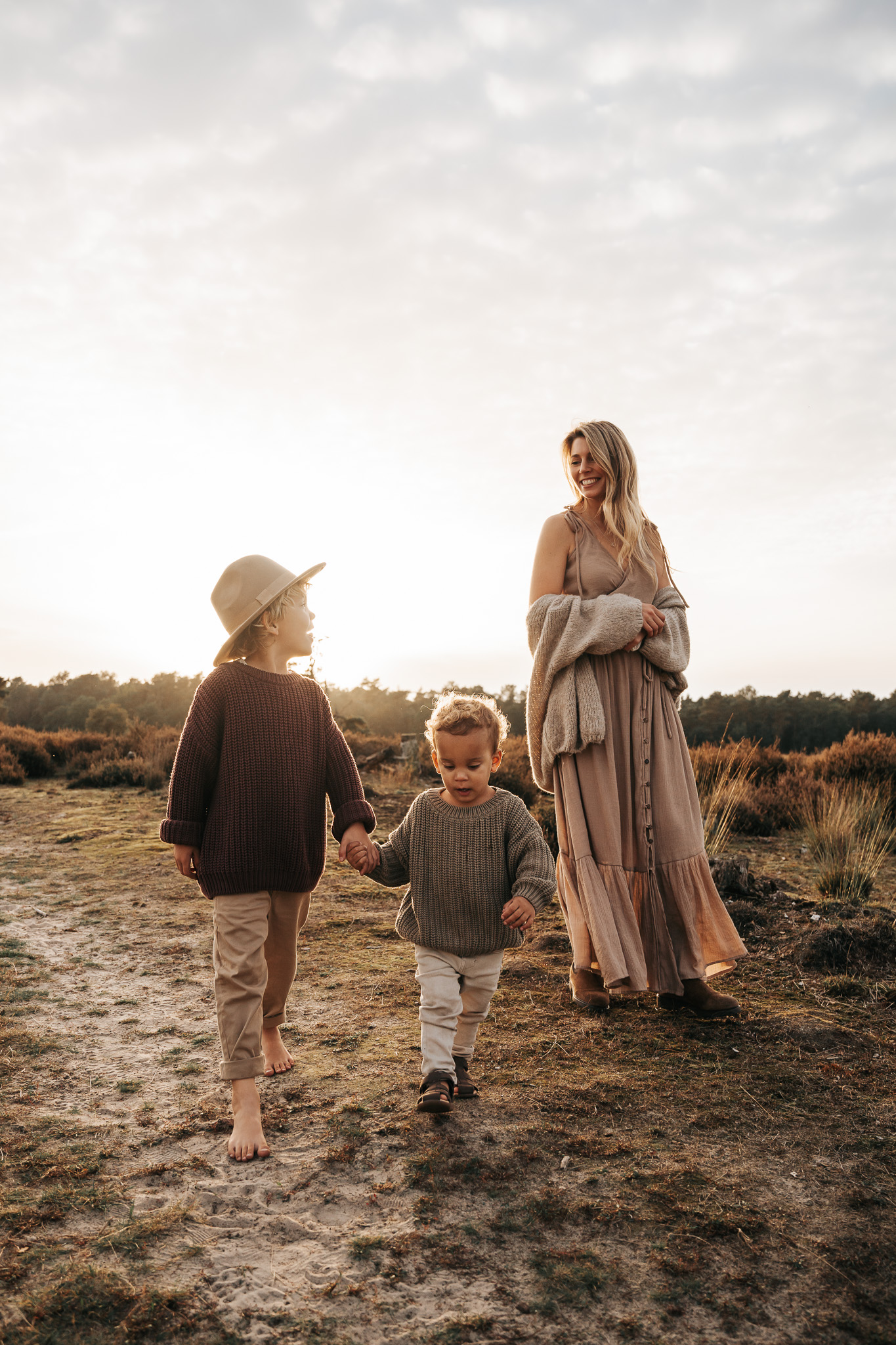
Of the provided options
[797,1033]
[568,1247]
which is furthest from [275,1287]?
[797,1033]

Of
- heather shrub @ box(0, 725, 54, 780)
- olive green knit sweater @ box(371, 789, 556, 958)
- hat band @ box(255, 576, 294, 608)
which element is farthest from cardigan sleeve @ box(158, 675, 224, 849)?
heather shrub @ box(0, 725, 54, 780)

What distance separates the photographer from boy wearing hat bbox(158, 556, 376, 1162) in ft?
8.91

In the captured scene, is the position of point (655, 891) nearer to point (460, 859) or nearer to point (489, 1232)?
point (460, 859)

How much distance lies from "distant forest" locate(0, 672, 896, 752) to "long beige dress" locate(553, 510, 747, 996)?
363 inches

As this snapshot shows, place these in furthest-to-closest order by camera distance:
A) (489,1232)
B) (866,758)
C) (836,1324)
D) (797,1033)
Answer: (866,758)
(797,1033)
(489,1232)
(836,1324)

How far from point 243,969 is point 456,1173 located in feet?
2.93

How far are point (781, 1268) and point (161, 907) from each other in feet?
16.5

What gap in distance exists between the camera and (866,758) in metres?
12.1

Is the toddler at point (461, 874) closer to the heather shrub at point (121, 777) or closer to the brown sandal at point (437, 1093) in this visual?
the brown sandal at point (437, 1093)

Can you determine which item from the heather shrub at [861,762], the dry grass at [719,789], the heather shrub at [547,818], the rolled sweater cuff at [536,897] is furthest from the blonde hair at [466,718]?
the heather shrub at [861,762]

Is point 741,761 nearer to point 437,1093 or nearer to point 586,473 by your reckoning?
point 586,473

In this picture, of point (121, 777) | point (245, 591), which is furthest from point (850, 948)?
point (121, 777)

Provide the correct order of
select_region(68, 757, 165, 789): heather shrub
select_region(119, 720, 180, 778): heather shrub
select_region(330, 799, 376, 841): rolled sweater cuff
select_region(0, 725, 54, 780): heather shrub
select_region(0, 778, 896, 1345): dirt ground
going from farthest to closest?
select_region(0, 725, 54, 780): heather shrub < select_region(119, 720, 180, 778): heather shrub < select_region(68, 757, 165, 789): heather shrub < select_region(330, 799, 376, 841): rolled sweater cuff < select_region(0, 778, 896, 1345): dirt ground

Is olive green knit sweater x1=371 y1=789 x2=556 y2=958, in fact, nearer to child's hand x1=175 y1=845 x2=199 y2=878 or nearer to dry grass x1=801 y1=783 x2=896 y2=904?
child's hand x1=175 y1=845 x2=199 y2=878
